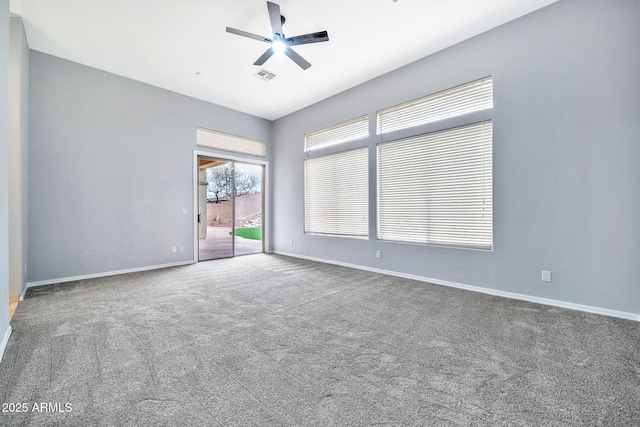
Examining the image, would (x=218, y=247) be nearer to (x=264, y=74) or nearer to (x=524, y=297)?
(x=264, y=74)

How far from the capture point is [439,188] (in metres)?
4.20

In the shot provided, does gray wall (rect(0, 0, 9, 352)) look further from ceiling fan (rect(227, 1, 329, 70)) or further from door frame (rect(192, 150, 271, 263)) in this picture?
door frame (rect(192, 150, 271, 263))

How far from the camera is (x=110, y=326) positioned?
2.67 meters

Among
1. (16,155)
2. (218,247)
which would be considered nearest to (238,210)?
(218,247)

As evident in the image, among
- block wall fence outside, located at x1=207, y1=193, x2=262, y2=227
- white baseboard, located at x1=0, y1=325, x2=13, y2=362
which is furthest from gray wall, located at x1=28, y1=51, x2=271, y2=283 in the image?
white baseboard, located at x1=0, y1=325, x2=13, y2=362

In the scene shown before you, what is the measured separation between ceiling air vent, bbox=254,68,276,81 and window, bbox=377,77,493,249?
2.17m

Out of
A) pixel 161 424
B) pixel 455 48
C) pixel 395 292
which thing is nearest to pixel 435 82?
pixel 455 48

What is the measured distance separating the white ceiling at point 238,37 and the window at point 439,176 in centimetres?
87

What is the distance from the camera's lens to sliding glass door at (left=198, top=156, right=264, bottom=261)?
665 centimetres

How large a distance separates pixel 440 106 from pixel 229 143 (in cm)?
472

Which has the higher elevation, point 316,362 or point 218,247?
point 218,247

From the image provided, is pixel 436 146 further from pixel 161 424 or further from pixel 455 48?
pixel 161 424

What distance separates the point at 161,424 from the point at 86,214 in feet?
14.9

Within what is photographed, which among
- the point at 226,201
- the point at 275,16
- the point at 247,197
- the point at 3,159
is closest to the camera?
the point at 3,159
